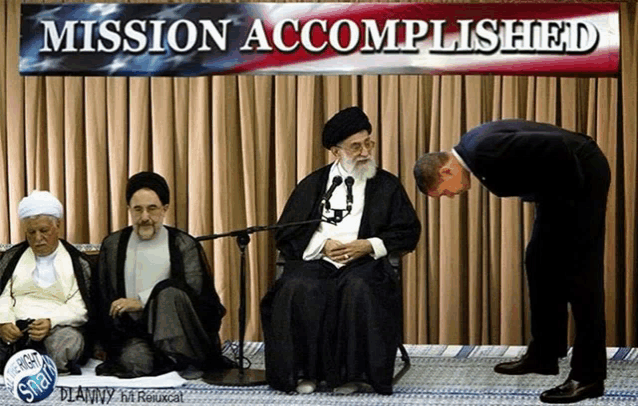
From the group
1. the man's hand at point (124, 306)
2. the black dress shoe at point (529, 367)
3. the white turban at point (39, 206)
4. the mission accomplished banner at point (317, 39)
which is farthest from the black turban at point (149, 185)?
the black dress shoe at point (529, 367)

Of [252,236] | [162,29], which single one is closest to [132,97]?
[162,29]

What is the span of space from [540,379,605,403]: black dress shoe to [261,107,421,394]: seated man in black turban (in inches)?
25.3

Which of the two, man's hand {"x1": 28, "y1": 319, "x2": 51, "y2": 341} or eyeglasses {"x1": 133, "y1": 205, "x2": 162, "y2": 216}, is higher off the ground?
eyeglasses {"x1": 133, "y1": 205, "x2": 162, "y2": 216}

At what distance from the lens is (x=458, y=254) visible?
5.95 m

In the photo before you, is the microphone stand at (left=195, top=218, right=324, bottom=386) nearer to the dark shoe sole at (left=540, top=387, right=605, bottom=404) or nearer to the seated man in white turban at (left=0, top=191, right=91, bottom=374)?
the seated man in white turban at (left=0, top=191, right=91, bottom=374)

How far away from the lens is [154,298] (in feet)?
16.6

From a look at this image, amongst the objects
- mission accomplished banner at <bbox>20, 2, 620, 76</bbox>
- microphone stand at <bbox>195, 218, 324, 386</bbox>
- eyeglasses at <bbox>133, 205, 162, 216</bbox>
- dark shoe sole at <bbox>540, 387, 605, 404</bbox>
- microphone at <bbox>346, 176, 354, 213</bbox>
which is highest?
mission accomplished banner at <bbox>20, 2, 620, 76</bbox>

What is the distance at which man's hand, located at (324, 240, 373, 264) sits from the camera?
4992 millimetres

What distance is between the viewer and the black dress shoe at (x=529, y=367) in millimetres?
4980

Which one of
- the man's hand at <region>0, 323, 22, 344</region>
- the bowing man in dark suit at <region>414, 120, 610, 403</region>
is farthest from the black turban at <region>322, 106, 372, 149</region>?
the man's hand at <region>0, 323, 22, 344</region>

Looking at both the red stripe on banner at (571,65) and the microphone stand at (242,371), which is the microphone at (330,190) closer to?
the microphone stand at (242,371)

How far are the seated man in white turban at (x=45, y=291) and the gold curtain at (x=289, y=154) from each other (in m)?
0.82

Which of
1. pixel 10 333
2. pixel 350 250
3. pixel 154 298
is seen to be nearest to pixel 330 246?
pixel 350 250

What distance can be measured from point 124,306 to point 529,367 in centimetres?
176
